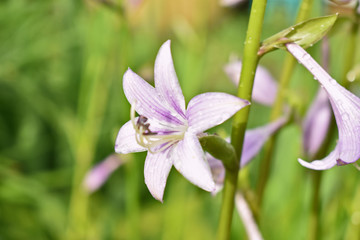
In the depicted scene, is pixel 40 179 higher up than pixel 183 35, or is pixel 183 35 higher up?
pixel 183 35

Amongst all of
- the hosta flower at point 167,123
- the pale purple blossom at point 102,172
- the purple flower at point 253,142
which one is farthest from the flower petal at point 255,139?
the pale purple blossom at point 102,172

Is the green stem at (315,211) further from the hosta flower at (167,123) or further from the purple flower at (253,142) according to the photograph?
the hosta flower at (167,123)

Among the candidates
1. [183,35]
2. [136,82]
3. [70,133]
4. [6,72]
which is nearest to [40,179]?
[70,133]

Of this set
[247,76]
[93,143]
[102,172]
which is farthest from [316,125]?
[93,143]

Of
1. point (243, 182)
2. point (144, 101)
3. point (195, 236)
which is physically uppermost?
point (144, 101)

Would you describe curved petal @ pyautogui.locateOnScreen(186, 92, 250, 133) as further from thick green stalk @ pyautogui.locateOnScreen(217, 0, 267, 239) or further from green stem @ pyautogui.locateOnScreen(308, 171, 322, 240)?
green stem @ pyautogui.locateOnScreen(308, 171, 322, 240)

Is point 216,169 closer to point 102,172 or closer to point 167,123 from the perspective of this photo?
point 167,123

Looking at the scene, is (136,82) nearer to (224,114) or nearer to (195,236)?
(224,114)
